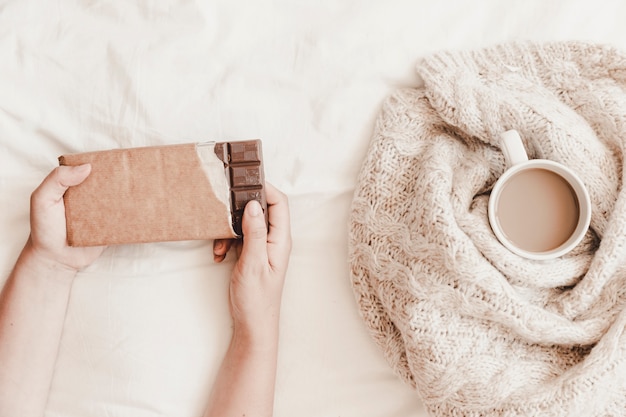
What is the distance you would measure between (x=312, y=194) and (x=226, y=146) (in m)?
0.16

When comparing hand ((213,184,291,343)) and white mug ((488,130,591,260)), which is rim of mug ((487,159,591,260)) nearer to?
white mug ((488,130,591,260))

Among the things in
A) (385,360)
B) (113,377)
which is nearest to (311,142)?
(385,360)

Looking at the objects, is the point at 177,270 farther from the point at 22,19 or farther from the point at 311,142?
the point at 22,19

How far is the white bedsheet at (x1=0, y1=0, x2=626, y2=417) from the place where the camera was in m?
0.81

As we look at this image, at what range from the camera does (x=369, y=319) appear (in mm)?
787

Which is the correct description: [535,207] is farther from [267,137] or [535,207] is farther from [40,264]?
[40,264]

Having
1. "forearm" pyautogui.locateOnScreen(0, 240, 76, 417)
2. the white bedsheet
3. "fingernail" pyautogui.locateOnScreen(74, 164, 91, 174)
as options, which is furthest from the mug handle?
"forearm" pyautogui.locateOnScreen(0, 240, 76, 417)

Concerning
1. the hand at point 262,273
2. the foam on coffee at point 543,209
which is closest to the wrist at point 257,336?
the hand at point 262,273

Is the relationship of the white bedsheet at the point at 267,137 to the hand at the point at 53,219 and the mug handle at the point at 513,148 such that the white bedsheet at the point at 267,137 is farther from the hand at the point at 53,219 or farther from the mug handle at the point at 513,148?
the mug handle at the point at 513,148

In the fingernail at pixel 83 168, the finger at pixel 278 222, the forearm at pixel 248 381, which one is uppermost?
the fingernail at pixel 83 168

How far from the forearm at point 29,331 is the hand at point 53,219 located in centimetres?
2

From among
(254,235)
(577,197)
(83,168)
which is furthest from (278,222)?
(577,197)

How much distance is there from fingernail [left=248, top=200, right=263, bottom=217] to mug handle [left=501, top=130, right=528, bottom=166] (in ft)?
1.08

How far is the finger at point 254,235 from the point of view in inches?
27.9
